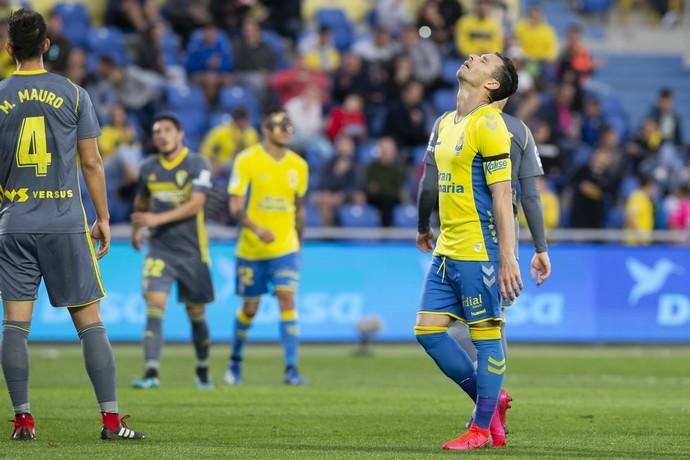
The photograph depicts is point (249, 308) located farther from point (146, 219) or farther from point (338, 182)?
point (338, 182)

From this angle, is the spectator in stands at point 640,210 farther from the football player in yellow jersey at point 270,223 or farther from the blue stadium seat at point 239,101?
the football player in yellow jersey at point 270,223

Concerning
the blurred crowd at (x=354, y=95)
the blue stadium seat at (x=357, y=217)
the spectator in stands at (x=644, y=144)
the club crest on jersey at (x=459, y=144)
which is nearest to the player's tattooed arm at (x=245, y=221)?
the blurred crowd at (x=354, y=95)

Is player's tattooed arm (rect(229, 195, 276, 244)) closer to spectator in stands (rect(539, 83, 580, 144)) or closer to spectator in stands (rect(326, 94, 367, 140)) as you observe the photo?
spectator in stands (rect(326, 94, 367, 140))

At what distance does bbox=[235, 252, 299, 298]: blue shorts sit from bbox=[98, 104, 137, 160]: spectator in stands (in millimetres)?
6839

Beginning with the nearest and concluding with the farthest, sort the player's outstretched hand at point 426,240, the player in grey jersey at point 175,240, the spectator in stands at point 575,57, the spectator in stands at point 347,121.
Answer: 1. the player's outstretched hand at point 426,240
2. the player in grey jersey at point 175,240
3. the spectator in stands at point 347,121
4. the spectator in stands at point 575,57

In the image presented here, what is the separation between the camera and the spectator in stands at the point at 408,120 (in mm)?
23609

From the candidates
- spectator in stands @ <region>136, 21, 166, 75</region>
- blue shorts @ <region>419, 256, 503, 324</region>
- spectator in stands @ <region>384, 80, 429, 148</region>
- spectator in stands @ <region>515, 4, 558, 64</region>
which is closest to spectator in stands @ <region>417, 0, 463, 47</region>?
spectator in stands @ <region>515, 4, 558, 64</region>

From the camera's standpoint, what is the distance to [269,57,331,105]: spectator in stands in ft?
77.6

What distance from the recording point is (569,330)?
2086 cm

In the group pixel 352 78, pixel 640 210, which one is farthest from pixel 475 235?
pixel 352 78

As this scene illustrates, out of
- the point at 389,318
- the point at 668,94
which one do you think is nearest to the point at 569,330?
the point at 389,318

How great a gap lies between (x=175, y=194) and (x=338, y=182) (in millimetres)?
8167

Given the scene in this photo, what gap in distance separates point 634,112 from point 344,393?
56.6 feet

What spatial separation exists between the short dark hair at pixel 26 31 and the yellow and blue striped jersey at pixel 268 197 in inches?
252
